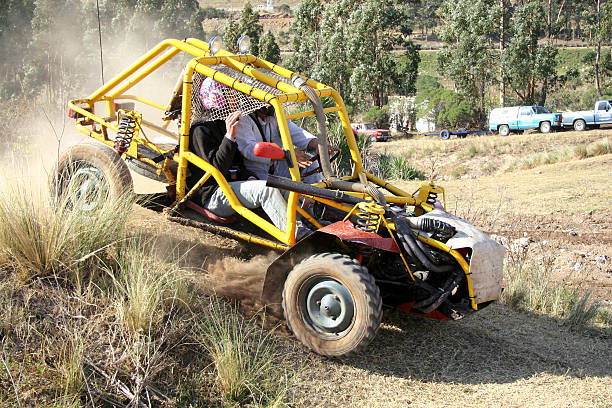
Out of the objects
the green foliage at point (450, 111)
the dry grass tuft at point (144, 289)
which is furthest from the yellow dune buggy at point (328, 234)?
the green foliage at point (450, 111)

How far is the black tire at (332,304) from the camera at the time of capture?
4500 millimetres

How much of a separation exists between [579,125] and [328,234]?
3106 cm

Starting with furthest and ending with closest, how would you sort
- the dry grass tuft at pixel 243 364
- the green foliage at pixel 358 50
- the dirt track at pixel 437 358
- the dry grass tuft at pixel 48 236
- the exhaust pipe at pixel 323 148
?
the green foliage at pixel 358 50 → the exhaust pipe at pixel 323 148 → the dry grass tuft at pixel 48 236 → the dirt track at pixel 437 358 → the dry grass tuft at pixel 243 364

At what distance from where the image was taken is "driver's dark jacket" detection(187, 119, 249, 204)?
5.74m

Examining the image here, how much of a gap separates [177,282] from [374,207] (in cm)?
160

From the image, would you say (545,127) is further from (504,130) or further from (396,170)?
(396,170)

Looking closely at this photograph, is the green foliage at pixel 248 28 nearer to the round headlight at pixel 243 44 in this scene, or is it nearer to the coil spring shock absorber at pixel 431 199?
the round headlight at pixel 243 44

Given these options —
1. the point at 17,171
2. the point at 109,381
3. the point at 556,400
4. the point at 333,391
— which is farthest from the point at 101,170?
the point at 556,400

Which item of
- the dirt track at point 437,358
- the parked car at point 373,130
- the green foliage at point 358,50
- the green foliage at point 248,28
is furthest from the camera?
→ the green foliage at point 248,28

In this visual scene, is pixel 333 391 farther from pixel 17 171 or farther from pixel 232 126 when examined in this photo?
pixel 17 171

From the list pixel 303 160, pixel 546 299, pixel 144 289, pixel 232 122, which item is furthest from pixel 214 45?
pixel 546 299

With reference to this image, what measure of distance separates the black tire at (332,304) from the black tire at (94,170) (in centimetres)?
198

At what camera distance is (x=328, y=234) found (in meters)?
5.00

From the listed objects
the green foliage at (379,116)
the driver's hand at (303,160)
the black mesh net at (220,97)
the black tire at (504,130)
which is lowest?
the black tire at (504,130)
